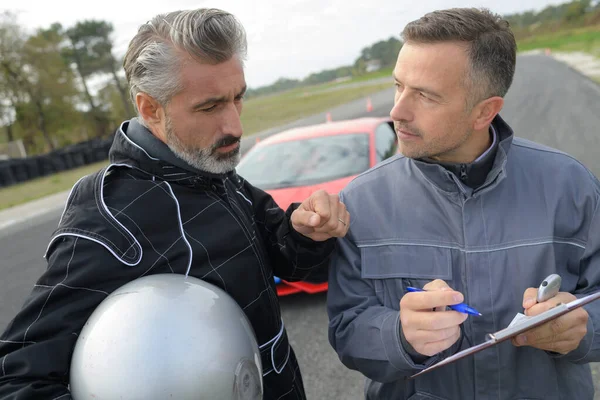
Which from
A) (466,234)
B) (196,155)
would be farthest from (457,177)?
(196,155)

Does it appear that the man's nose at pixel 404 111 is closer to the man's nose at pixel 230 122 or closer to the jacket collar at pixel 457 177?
the jacket collar at pixel 457 177

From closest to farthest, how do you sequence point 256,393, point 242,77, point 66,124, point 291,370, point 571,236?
point 256,393 < point 571,236 < point 242,77 < point 291,370 < point 66,124

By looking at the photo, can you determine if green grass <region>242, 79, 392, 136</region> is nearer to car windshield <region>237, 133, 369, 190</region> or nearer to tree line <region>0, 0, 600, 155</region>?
tree line <region>0, 0, 600, 155</region>

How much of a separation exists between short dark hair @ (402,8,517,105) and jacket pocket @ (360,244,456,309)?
22.8 inches

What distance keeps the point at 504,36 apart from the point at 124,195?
141cm

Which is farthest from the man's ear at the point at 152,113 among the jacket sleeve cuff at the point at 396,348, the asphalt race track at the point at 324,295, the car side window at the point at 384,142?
the car side window at the point at 384,142

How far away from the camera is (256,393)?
1372 mm

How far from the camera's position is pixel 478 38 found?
163 cm

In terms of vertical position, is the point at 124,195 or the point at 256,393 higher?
the point at 124,195

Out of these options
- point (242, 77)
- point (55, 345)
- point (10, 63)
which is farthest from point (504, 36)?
point (10, 63)

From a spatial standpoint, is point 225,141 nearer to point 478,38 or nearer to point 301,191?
point 478,38

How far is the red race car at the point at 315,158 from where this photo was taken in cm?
473

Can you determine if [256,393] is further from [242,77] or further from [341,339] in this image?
[242,77]

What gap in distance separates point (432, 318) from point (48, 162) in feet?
81.8
